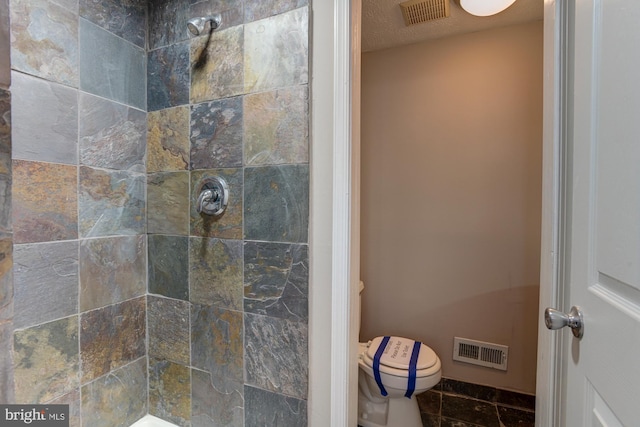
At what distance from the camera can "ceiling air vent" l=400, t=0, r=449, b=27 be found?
1535 mm

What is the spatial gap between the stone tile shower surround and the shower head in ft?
0.09

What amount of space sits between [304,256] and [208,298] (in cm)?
46

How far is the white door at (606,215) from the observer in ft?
1.46

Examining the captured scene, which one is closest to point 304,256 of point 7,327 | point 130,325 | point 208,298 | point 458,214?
point 208,298

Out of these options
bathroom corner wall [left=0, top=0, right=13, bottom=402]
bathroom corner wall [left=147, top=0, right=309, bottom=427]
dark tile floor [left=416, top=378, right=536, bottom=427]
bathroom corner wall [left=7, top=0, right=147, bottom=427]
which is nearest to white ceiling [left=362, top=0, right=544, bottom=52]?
bathroom corner wall [left=147, top=0, right=309, bottom=427]

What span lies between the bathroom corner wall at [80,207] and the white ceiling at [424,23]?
3.91 feet

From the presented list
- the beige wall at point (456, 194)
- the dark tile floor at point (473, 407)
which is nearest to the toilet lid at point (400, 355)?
the beige wall at point (456, 194)

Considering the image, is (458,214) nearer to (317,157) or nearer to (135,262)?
(317,157)

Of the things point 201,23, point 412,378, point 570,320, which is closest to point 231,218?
point 201,23

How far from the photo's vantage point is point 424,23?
5.68 feet

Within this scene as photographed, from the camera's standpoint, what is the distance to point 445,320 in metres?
1.90

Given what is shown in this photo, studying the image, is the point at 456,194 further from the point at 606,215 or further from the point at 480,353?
the point at 606,215

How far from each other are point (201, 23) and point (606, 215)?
4.32ft

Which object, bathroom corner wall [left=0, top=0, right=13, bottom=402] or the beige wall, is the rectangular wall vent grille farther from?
bathroom corner wall [left=0, top=0, right=13, bottom=402]
